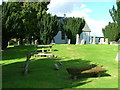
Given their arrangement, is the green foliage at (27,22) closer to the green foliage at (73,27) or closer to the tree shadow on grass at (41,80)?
the green foliage at (73,27)

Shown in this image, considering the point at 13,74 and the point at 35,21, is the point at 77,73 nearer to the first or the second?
the point at 13,74

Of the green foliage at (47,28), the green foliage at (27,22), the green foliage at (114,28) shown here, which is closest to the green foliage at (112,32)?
the green foliage at (114,28)

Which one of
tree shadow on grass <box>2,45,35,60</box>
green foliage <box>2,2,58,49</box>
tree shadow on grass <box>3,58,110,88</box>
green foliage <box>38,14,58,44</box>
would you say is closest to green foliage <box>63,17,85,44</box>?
green foliage <box>2,2,58,49</box>

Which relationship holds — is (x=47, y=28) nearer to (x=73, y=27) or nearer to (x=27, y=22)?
(x=27, y=22)

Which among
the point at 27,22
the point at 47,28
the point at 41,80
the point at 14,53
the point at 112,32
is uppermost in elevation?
the point at 27,22

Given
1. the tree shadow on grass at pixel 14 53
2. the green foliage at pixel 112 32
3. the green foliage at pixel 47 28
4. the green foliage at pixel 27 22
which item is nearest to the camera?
the tree shadow on grass at pixel 14 53

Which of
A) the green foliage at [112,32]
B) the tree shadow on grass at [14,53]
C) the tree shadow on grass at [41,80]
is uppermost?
the green foliage at [112,32]

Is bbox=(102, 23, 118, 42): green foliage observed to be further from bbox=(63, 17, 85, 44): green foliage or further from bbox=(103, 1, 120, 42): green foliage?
bbox=(63, 17, 85, 44): green foliage

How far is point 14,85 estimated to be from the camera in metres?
13.5

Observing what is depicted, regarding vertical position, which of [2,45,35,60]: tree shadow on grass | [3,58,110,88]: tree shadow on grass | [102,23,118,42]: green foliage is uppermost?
[102,23,118,42]: green foliage

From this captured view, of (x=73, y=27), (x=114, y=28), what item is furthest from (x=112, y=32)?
(x=73, y=27)

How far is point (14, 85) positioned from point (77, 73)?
5.04m

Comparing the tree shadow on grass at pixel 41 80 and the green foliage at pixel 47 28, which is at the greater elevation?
the green foliage at pixel 47 28

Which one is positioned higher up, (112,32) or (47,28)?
(47,28)
